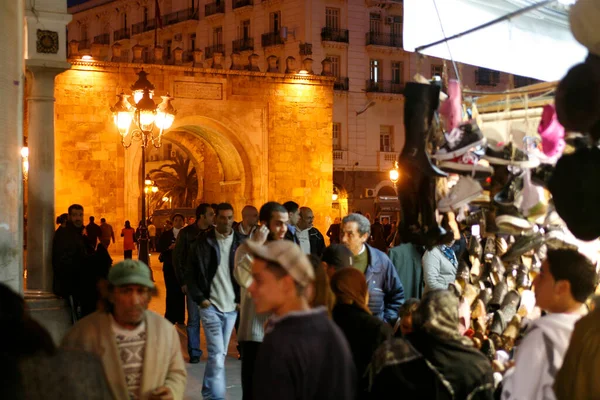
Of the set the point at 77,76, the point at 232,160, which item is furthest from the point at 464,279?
the point at 232,160

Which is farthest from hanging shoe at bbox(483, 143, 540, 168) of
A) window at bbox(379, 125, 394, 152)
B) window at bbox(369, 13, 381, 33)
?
window at bbox(369, 13, 381, 33)

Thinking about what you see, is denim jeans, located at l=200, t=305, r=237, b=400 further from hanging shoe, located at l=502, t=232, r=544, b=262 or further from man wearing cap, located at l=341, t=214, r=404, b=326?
hanging shoe, located at l=502, t=232, r=544, b=262

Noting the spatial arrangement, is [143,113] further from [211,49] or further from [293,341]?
[211,49]

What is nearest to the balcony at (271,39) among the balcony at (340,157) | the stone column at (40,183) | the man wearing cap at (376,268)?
the balcony at (340,157)

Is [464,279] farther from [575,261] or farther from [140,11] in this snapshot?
[140,11]

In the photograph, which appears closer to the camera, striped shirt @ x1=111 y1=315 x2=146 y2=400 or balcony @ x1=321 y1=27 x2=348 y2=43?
striped shirt @ x1=111 y1=315 x2=146 y2=400

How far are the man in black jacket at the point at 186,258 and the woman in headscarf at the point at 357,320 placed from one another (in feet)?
16.3

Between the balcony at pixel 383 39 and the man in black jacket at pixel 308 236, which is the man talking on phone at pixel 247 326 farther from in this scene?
the balcony at pixel 383 39

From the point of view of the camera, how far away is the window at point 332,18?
4347cm

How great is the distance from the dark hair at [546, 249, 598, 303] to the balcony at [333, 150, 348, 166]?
38322 millimetres

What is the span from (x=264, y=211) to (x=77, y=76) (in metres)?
20.3

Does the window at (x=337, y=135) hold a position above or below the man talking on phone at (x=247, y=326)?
above

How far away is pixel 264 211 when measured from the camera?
7.01m

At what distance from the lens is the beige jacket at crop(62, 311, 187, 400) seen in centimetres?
383
